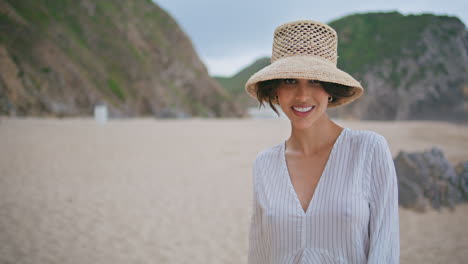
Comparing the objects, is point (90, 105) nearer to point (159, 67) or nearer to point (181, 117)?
point (181, 117)

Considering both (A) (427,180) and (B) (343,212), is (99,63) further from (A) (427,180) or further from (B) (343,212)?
(B) (343,212)

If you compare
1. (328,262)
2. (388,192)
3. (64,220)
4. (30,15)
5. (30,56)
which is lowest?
(64,220)

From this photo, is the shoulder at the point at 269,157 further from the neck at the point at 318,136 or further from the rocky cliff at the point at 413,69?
the rocky cliff at the point at 413,69

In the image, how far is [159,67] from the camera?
3322cm

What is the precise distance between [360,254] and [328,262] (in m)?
A: 0.12

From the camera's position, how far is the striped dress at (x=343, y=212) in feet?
3.94

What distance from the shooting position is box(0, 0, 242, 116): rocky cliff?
19.0 m

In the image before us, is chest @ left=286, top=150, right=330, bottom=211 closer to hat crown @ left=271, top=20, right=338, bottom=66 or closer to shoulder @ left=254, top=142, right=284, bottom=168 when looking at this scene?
shoulder @ left=254, top=142, right=284, bottom=168


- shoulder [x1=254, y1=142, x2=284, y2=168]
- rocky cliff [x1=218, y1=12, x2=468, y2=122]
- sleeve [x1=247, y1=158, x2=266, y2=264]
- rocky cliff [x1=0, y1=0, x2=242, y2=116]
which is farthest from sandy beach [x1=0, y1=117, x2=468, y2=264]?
rocky cliff [x1=218, y1=12, x2=468, y2=122]

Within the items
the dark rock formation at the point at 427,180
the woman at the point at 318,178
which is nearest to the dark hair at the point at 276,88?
the woman at the point at 318,178

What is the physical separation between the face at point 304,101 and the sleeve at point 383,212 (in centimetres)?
31

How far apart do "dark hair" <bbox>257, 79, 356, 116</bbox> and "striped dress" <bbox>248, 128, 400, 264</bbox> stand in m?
0.18

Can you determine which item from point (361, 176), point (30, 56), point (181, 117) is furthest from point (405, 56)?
point (361, 176)

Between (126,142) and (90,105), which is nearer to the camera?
(126,142)
